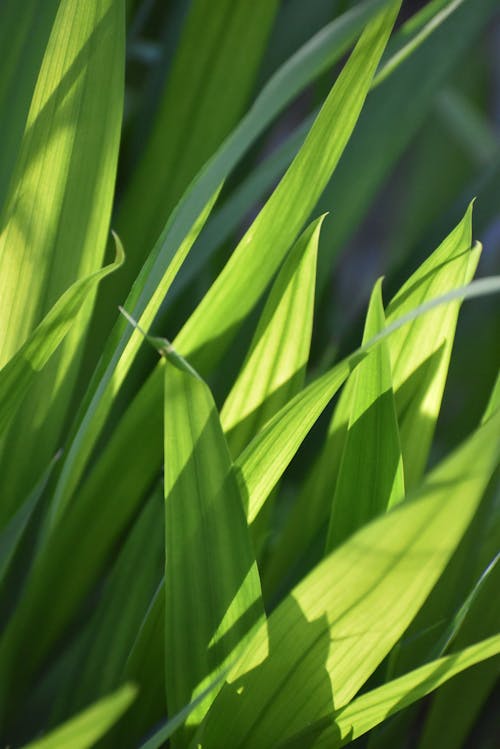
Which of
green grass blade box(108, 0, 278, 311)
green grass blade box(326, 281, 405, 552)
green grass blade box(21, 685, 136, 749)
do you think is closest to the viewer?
green grass blade box(21, 685, 136, 749)

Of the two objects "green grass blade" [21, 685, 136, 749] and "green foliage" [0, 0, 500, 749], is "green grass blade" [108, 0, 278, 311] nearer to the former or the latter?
"green foliage" [0, 0, 500, 749]

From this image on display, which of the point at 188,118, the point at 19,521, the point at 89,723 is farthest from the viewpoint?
the point at 188,118

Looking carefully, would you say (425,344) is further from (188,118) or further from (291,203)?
(188,118)

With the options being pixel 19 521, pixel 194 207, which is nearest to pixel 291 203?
pixel 194 207

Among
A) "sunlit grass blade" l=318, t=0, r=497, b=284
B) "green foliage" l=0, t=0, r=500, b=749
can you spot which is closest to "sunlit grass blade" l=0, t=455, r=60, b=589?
"green foliage" l=0, t=0, r=500, b=749

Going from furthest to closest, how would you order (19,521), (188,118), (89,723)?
(188,118), (19,521), (89,723)

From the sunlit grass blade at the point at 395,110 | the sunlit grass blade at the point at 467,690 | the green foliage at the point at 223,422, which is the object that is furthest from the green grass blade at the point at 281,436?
the sunlit grass blade at the point at 395,110

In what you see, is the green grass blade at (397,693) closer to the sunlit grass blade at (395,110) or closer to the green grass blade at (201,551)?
the green grass blade at (201,551)
